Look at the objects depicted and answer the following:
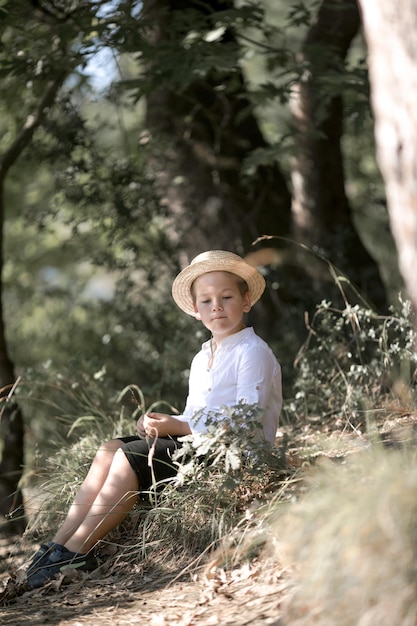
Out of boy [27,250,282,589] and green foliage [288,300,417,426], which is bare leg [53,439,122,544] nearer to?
boy [27,250,282,589]

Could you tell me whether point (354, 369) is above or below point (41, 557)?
below

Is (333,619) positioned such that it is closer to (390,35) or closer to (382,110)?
(382,110)

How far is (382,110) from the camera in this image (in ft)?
10.0

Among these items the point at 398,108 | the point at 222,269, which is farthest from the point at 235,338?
the point at 398,108

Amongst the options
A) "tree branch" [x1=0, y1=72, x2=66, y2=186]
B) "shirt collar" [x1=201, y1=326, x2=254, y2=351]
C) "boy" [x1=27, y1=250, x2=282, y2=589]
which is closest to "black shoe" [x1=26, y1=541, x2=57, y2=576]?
"boy" [x1=27, y1=250, x2=282, y2=589]

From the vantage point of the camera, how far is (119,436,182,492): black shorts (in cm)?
420

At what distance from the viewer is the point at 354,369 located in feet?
18.0

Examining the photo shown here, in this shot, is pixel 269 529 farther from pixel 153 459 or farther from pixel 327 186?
pixel 327 186

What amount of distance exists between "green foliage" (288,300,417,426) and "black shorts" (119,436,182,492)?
4.01ft

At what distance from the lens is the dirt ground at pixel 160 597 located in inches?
127

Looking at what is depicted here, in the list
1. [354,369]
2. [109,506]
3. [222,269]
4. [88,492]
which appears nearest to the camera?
[109,506]

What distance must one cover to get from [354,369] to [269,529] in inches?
84.2

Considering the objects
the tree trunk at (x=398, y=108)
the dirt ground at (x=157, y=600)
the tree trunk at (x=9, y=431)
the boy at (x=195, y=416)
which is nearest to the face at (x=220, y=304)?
the boy at (x=195, y=416)

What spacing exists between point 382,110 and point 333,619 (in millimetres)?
1743
